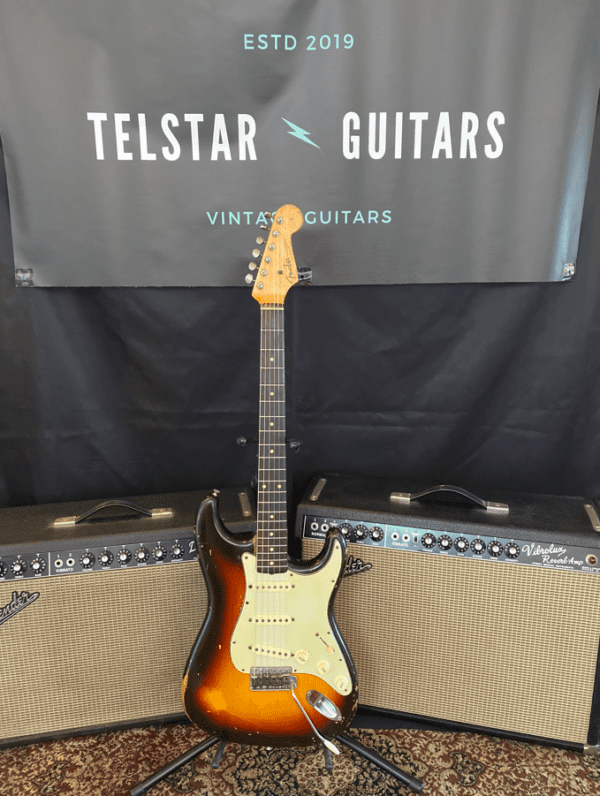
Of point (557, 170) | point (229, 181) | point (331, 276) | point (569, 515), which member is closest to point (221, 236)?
point (229, 181)

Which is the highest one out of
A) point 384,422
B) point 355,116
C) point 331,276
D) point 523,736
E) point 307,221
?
point 355,116

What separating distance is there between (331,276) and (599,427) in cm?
82

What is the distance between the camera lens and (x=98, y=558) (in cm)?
128

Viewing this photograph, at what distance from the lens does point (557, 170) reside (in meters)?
1.38

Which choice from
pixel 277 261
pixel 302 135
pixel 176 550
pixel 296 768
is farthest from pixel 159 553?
pixel 302 135

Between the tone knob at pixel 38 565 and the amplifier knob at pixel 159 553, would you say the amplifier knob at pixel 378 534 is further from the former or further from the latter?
the tone knob at pixel 38 565

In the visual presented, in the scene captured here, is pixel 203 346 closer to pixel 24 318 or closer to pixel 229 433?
pixel 229 433

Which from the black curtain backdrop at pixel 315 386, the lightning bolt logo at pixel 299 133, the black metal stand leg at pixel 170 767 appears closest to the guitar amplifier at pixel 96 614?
the black metal stand leg at pixel 170 767

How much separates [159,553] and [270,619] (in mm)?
287

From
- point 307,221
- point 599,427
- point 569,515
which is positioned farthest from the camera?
point 599,427

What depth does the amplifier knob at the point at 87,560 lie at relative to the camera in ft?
4.17

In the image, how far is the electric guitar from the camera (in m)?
1.21

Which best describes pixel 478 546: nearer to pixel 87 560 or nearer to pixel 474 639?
pixel 474 639

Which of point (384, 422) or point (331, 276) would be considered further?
point (384, 422)
